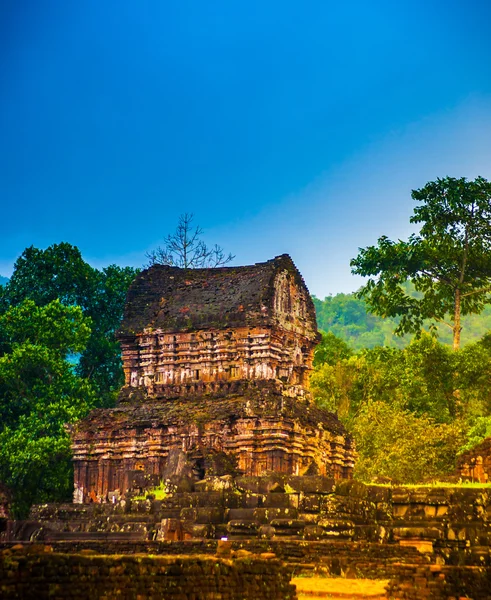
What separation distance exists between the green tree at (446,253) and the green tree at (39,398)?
13366mm

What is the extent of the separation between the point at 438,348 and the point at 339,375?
9.12 meters

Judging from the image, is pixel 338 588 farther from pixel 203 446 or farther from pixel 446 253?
pixel 446 253

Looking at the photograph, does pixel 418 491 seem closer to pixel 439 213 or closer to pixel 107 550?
pixel 107 550

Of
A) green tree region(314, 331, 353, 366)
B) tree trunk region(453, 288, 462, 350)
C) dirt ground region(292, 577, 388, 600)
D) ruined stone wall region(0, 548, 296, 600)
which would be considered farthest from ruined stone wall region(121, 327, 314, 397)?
ruined stone wall region(0, 548, 296, 600)

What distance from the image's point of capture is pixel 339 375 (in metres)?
53.9

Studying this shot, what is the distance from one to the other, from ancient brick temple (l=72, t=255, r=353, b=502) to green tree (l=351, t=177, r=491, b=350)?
9.57m

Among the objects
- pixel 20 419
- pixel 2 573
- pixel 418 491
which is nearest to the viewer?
pixel 2 573

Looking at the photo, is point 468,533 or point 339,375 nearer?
point 468,533

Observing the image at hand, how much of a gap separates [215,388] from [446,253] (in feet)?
47.7

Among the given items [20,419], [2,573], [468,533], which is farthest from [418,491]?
[20,419]

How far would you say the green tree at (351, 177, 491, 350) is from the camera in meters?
47.7

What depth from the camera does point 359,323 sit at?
4953 inches

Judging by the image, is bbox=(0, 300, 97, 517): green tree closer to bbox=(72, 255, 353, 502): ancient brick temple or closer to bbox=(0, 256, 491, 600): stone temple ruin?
bbox=(72, 255, 353, 502): ancient brick temple

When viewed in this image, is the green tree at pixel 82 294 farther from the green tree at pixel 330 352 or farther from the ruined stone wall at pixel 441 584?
the ruined stone wall at pixel 441 584
